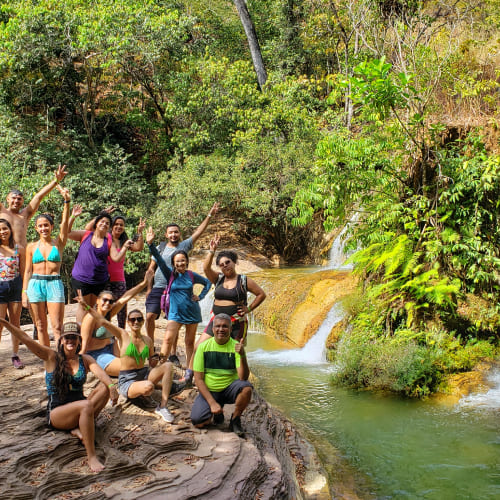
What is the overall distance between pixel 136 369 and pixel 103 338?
0.53 metres

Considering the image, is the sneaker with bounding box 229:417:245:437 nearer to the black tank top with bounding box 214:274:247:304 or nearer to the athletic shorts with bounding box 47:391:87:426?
the black tank top with bounding box 214:274:247:304

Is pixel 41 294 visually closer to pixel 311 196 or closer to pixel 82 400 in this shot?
pixel 82 400

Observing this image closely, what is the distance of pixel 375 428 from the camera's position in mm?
7219

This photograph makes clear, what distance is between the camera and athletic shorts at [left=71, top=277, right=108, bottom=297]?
6.08m

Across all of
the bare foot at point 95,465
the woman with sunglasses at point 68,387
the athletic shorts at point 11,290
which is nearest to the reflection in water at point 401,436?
the bare foot at point 95,465

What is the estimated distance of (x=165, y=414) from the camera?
501 centimetres

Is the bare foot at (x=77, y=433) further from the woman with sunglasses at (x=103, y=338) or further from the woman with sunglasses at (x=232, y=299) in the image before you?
the woman with sunglasses at (x=232, y=299)

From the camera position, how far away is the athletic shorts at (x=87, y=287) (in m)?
6.08

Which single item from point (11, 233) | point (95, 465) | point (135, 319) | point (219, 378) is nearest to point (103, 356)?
point (135, 319)

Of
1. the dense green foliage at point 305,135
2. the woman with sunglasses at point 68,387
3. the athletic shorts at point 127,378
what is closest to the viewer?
the woman with sunglasses at point 68,387

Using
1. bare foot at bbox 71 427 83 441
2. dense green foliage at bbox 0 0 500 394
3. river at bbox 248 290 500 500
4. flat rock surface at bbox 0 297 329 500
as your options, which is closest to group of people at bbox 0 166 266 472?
bare foot at bbox 71 427 83 441

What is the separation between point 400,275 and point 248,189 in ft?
30.3

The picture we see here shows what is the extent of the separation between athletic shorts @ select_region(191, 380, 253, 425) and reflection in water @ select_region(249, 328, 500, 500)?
1953mm

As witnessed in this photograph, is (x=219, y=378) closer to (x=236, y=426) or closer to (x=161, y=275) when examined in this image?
(x=236, y=426)
